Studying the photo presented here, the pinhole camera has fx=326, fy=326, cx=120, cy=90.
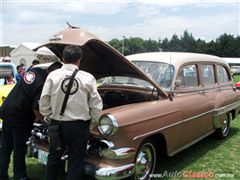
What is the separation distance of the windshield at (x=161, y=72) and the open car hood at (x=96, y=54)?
38cm

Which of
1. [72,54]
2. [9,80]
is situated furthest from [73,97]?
[9,80]

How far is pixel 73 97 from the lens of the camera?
137 inches

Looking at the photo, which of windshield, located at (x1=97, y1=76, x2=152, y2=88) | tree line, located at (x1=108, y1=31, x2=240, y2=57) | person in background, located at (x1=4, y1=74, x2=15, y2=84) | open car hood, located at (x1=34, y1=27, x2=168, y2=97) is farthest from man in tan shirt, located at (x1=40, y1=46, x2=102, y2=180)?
tree line, located at (x1=108, y1=31, x2=240, y2=57)

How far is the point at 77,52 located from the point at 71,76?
11.5 inches

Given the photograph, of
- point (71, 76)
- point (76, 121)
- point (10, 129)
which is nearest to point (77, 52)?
point (71, 76)

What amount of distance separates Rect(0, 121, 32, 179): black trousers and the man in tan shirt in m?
0.86

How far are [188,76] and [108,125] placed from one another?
2.34m

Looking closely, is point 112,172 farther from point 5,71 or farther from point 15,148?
point 5,71

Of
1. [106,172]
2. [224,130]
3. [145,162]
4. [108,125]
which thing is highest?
[108,125]

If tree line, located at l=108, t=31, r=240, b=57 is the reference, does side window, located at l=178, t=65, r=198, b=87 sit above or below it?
below

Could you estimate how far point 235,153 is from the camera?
602 cm

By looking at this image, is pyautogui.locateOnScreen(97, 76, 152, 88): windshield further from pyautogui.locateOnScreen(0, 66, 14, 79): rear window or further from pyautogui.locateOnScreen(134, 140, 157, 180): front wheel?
pyautogui.locateOnScreen(0, 66, 14, 79): rear window

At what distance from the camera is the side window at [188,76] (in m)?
5.42

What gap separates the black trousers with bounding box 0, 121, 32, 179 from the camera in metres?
4.32
